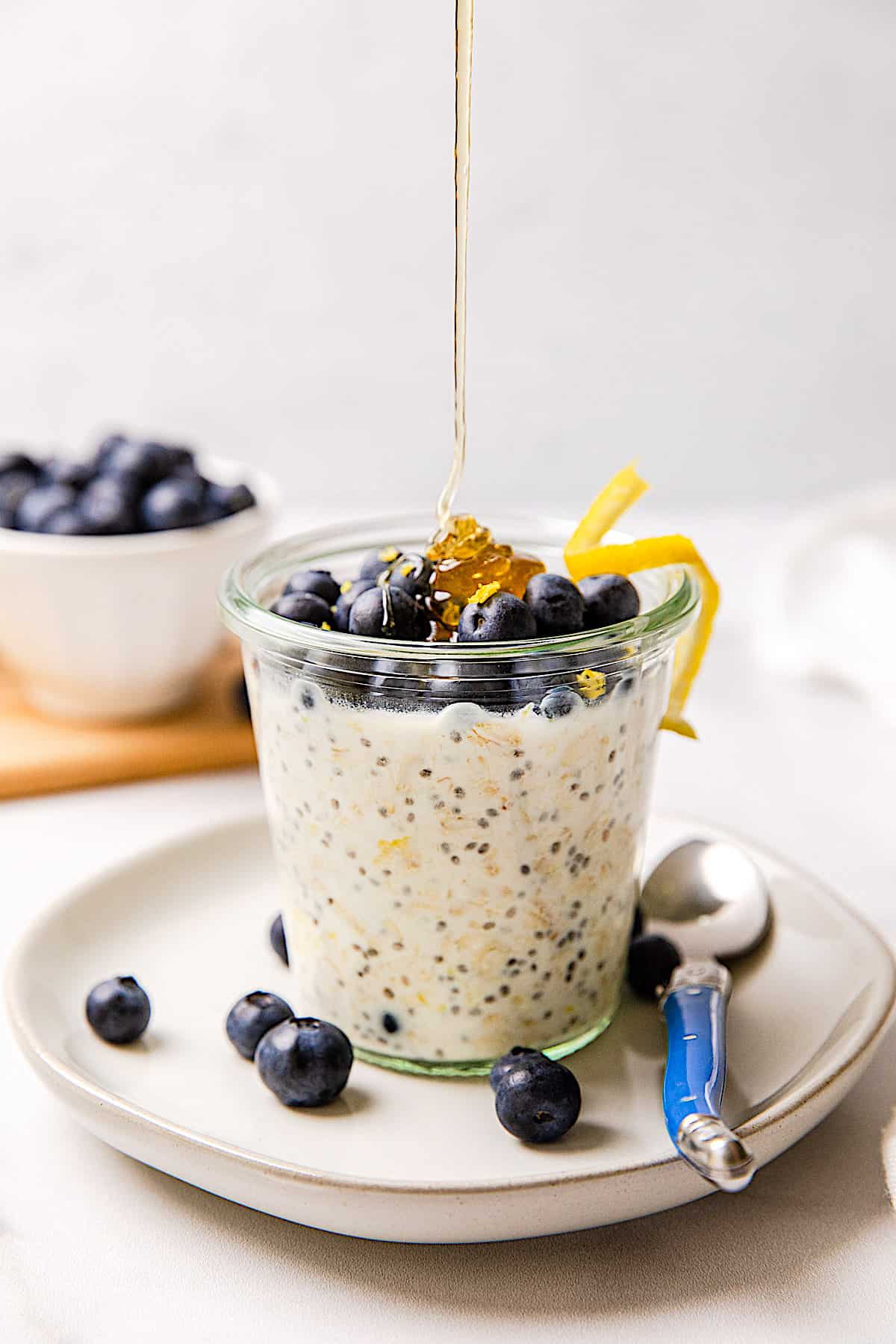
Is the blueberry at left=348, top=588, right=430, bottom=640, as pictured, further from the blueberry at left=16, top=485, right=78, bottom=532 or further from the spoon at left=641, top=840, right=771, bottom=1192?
the blueberry at left=16, top=485, right=78, bottom=532

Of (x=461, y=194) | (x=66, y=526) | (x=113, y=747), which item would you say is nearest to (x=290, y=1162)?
(x=461, y=194)

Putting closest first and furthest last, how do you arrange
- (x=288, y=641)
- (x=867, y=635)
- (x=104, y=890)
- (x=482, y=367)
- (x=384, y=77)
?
1. (x=288, y=641)
2. (x=104, y=890)
3. (x=867, y=635)
4. (x=384, y=77)
5. (x=482, y=367)

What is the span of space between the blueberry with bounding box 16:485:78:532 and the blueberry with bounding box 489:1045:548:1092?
2.91ft

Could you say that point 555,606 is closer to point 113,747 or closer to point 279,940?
point 279,940

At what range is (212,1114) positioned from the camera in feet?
2.54

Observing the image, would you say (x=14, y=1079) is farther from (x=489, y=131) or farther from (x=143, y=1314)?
(x=489, y=131)

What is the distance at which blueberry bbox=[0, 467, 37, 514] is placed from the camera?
147cm

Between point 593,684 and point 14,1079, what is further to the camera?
point 14,1079

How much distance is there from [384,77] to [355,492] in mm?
838

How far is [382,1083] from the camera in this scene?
82 centimetres

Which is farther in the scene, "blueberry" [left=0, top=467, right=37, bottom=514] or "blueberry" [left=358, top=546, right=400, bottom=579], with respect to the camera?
"blueberry" [left=0, top=467, right=37, bottom=514]

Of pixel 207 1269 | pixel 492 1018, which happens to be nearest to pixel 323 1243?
pixel 207 1269

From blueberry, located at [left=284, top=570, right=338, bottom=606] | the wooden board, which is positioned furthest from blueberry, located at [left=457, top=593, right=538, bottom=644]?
the wooden board

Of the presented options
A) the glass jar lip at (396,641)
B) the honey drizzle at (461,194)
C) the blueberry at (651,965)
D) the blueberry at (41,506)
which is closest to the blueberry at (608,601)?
the glass jar lip at (396,641)
